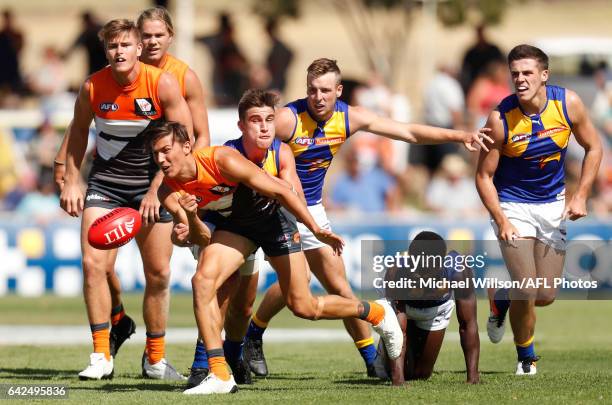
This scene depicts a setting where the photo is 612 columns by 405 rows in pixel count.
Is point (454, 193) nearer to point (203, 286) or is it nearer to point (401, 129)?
point (401, 129)

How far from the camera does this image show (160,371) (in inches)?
386

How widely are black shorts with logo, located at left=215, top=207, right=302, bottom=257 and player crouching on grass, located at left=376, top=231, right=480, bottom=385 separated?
36.0 inches

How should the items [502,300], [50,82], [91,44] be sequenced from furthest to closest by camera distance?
[50,82], [91,44], [502,300]

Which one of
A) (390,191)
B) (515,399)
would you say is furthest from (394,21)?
(515,399)

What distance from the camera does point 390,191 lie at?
17.9 m

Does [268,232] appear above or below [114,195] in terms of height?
below

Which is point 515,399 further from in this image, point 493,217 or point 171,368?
point 171,368

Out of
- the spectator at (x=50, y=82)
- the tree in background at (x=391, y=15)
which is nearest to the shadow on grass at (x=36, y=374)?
the spectator at (x=50, y=82)

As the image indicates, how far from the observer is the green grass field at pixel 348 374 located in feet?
27.4

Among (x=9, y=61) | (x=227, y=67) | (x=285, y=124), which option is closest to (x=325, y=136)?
(x=285, y=124)

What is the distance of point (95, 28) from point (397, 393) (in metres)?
13.4

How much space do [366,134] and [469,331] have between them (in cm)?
1159

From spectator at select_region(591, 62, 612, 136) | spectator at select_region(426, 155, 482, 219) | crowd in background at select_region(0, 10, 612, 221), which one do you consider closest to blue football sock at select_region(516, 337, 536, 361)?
crowd in background at select_region(0, 10, 612, 221)

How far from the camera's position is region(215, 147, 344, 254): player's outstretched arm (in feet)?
27.5
